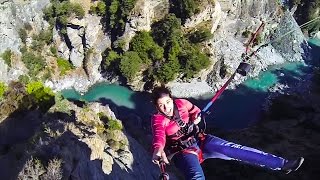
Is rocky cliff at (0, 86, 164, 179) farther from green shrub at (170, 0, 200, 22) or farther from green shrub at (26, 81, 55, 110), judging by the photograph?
green shrub at (170, 0, 200, 22)

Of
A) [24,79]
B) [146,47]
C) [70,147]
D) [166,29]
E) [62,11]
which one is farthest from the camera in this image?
[146,47]

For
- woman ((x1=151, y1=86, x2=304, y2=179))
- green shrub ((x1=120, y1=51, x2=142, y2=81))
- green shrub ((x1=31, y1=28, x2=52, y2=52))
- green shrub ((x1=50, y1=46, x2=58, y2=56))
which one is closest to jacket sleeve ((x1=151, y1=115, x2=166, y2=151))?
woman ((x1=151, y1=86, x2=304, y2=179))

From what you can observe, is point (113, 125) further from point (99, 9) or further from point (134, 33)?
point (99, 9)

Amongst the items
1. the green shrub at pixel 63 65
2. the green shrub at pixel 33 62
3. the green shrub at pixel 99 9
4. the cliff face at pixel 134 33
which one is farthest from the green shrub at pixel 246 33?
the green shrub at pixel 33 62

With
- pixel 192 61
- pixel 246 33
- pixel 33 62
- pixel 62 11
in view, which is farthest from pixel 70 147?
pixel 246 33

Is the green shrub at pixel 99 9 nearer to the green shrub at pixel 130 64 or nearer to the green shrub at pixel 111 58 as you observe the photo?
the green shrub at pixel 111 58

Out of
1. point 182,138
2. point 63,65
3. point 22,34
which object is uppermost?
point 182,138
